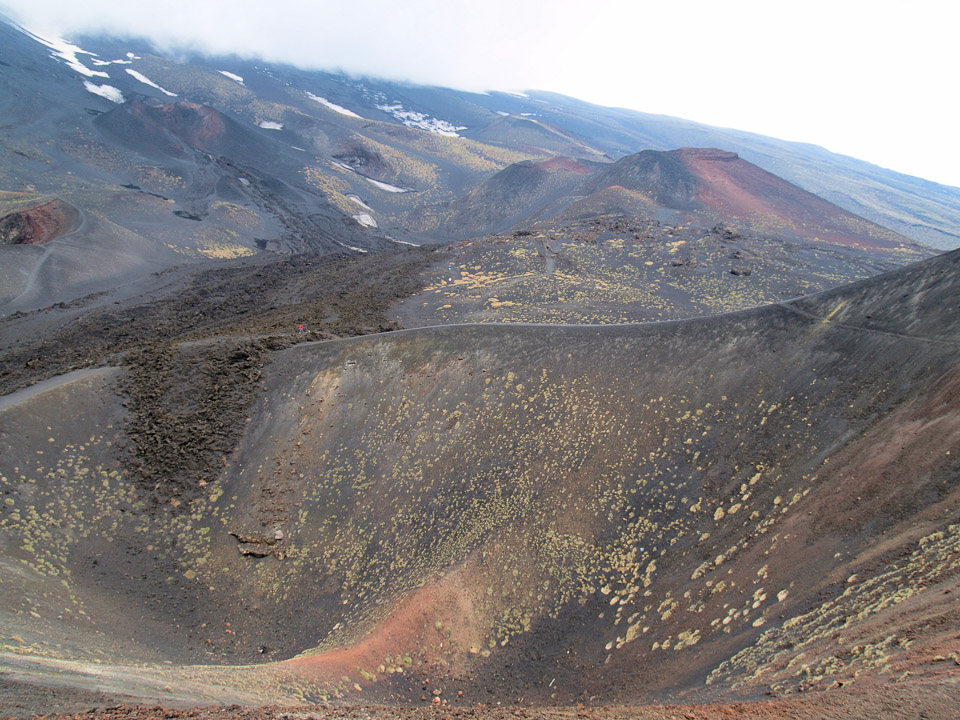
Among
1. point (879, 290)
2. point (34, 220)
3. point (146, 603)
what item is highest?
point (879, 290)

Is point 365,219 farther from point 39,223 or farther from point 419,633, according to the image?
point 419,633

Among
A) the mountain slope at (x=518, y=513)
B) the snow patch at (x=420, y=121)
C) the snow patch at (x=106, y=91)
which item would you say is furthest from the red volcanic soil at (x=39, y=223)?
the snow patch at (x=420, y=121)

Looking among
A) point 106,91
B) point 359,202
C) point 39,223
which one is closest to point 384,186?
point 359,202

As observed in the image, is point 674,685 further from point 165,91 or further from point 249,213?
point 165,91

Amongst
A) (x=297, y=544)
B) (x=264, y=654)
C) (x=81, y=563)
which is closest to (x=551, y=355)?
(x=297, y=544)

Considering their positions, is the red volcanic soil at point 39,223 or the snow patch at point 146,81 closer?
the red volcanic soil at point 39,223

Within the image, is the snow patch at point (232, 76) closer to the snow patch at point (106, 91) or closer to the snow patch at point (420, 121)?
the snow patch at point (420, 121)
